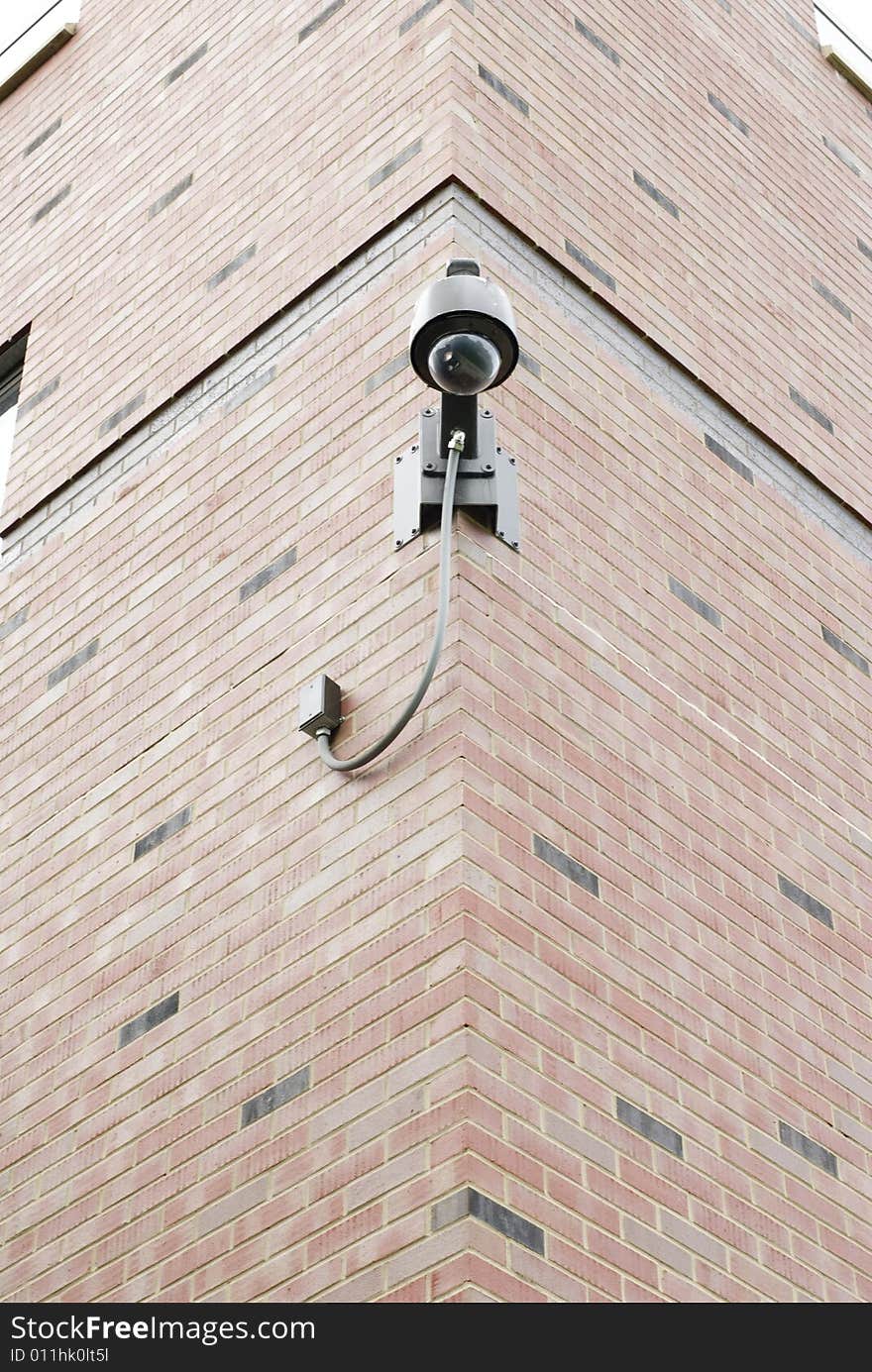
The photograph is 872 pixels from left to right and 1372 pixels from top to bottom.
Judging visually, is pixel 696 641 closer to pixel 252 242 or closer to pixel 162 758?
pixel 162 758

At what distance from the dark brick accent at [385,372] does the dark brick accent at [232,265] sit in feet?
3.98

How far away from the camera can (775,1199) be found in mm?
5055

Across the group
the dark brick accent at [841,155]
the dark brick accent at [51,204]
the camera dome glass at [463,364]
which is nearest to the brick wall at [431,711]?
the dark brick accent at [51,204]

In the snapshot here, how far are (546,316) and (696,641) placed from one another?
1182 millimetres

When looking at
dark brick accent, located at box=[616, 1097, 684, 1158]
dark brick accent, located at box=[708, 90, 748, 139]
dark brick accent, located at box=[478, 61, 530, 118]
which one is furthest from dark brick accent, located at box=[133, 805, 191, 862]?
dark brick accent, located at box=[708, 90, 748, 139]

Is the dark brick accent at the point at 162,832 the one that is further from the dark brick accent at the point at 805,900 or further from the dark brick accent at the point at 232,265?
the dark brick accent at the point at 232,265

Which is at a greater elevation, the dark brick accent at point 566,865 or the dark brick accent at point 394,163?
the dark brick accent at point 394,163

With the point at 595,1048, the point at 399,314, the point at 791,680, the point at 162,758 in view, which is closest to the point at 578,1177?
the point at 595,1048

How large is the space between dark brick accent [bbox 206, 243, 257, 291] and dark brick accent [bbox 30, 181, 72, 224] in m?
1.67

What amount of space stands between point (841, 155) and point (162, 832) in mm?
5291

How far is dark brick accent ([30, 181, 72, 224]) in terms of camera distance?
8.58 m

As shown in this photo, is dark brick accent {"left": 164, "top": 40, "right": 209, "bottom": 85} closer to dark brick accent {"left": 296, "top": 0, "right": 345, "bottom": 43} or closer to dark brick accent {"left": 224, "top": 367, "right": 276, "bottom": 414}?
dark brick accent {"left": 296, "top": 0, "right": 345, "bottom": 43}

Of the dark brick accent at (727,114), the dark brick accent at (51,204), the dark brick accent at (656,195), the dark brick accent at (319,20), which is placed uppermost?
the dark brick accent at (727,114)

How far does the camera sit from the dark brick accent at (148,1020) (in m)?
5.36
